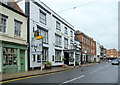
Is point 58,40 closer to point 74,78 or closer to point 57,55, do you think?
point 57,55

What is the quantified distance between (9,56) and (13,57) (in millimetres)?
583

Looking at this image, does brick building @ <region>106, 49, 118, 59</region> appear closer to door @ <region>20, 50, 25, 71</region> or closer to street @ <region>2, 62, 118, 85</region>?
street @ <region>2, 62, 118, 85</region>

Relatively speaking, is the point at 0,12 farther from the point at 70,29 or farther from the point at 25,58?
the point at 70,29

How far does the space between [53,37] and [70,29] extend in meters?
10.1

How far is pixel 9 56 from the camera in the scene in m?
13.5

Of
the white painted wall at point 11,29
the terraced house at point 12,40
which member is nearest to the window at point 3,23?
the terraced house at point 12,40

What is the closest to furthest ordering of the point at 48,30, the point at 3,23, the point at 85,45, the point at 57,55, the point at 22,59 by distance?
the point at 3,23 → the point at 22,59 → the point at 48,30 → the point at 57,55 → the point at 85,45

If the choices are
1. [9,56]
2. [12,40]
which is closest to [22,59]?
[9,56]

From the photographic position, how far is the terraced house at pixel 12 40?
12711 millimetres

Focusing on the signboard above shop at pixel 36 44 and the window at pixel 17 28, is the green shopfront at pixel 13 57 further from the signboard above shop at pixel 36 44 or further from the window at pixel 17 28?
the window at pixel 17 28

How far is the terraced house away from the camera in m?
12.7

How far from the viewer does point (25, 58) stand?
15.4 metres

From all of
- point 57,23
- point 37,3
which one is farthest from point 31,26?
point 57,23

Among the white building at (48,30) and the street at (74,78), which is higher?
the white building at (48,30)
